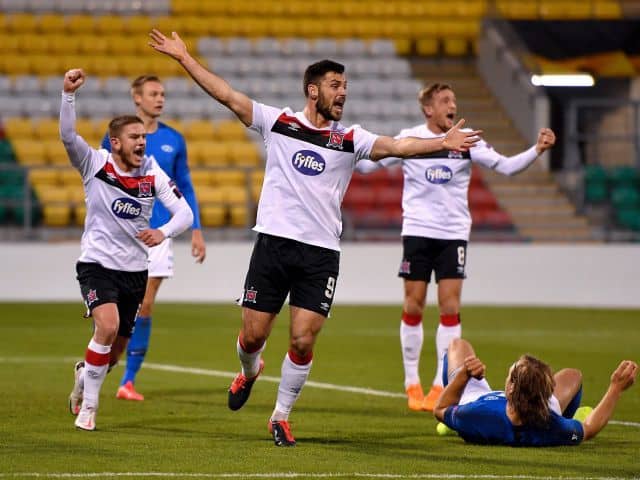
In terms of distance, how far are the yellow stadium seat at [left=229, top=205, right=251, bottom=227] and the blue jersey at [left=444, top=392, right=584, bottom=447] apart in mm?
12344

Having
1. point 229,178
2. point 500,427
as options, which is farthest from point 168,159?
point 229,178

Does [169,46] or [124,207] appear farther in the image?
[124,207]

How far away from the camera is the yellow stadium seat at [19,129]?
22.9 metres

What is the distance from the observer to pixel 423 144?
22.6ft

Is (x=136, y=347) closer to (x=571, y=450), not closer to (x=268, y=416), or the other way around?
(x=268, y=416)

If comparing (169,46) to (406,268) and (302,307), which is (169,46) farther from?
(406,268)

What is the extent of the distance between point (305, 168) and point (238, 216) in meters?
12.5

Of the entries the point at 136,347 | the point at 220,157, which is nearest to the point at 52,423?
the point at 136,347

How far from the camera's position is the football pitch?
630cm

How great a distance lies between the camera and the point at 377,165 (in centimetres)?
920

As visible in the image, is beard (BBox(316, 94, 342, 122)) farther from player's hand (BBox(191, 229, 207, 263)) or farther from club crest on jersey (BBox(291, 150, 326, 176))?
player's hand (BBox(191, 229, 207, 263))

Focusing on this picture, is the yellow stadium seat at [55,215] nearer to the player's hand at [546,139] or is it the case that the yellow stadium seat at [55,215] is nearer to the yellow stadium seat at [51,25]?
the yellow stadium seat at [51,25]

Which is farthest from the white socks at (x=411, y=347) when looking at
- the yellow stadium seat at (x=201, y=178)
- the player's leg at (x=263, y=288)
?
the yellow stadium seat at (x=201, y=178)

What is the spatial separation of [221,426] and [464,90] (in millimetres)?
19030
